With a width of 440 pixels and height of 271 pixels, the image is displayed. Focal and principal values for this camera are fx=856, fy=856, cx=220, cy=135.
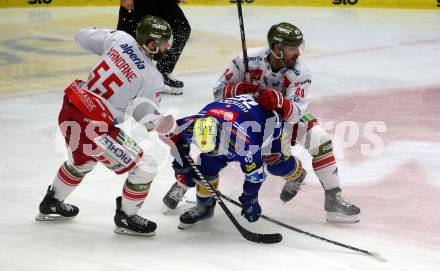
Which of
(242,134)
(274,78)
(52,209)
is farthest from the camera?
(274,78)

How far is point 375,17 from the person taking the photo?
9.40m

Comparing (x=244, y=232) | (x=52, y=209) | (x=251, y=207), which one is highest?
(x=251, y=207)

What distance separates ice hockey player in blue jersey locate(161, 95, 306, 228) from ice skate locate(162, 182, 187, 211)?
4.9 inches

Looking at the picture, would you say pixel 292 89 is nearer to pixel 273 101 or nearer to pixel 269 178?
pixel 273 101

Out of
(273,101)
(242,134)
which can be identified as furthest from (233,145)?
(273,101)

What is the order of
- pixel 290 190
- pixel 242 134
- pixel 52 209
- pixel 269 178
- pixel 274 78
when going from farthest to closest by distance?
1. pixel 269 178
2. pixel 290 190
3. pixel 274 78
4. pixel 52 209
5. pixel 242 134

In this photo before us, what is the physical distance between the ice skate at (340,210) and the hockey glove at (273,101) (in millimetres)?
547

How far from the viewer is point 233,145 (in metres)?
3.78

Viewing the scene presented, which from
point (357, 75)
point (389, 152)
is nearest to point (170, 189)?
point (389, 152)

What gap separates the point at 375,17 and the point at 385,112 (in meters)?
3.57

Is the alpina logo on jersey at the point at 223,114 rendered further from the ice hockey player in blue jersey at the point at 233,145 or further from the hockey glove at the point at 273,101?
the hockey glove at the point at 273,101

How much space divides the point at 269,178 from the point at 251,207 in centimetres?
100

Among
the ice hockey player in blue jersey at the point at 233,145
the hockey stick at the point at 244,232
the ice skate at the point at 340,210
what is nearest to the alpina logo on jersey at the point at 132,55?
the ice hockey player in blue jersey at the point at 233,145

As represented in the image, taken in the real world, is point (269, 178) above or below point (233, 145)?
below
